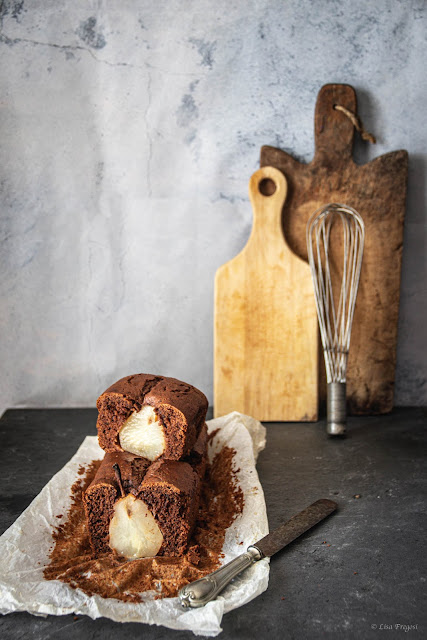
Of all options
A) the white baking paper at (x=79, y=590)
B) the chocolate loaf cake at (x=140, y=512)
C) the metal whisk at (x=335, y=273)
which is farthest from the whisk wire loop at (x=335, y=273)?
the chocolate loaf cake at (x=140, y=512)

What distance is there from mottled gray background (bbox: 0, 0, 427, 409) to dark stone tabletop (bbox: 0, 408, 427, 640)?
0.74 ft

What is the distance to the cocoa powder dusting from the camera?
0.64 metres

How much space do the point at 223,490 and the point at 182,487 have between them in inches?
7.7

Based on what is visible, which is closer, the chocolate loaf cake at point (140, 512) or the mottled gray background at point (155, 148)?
the chocolate loaf cake at point (140, 512)

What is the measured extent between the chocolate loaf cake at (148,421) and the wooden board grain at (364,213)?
0.60 metres

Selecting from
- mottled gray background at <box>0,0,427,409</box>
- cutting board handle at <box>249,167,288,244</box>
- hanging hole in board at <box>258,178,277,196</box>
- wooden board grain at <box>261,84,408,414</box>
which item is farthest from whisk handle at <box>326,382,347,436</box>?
hanging hole in board at <box>258,178,277,196</box>

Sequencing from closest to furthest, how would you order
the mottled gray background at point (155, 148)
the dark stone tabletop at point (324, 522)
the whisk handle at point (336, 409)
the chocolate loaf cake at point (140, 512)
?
the dark stone tabletop at point (324, 522)
the chocolate loaf cake at point (140, 512)
the whisk handle at point (336, 409)
the mottled gray background at point (155, 148)

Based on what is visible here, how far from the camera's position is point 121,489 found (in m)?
0.72

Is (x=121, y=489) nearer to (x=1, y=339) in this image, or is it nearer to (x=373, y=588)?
(x=373, y=588)

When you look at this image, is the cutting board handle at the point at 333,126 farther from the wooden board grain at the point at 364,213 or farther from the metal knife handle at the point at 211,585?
the metal knife handle at the point at 211,585

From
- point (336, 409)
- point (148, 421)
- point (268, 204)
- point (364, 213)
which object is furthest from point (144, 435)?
point (364, 213)

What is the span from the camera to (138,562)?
2.23 ft

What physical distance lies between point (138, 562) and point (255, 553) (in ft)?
0.47

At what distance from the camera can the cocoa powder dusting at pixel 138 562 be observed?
64 cm
